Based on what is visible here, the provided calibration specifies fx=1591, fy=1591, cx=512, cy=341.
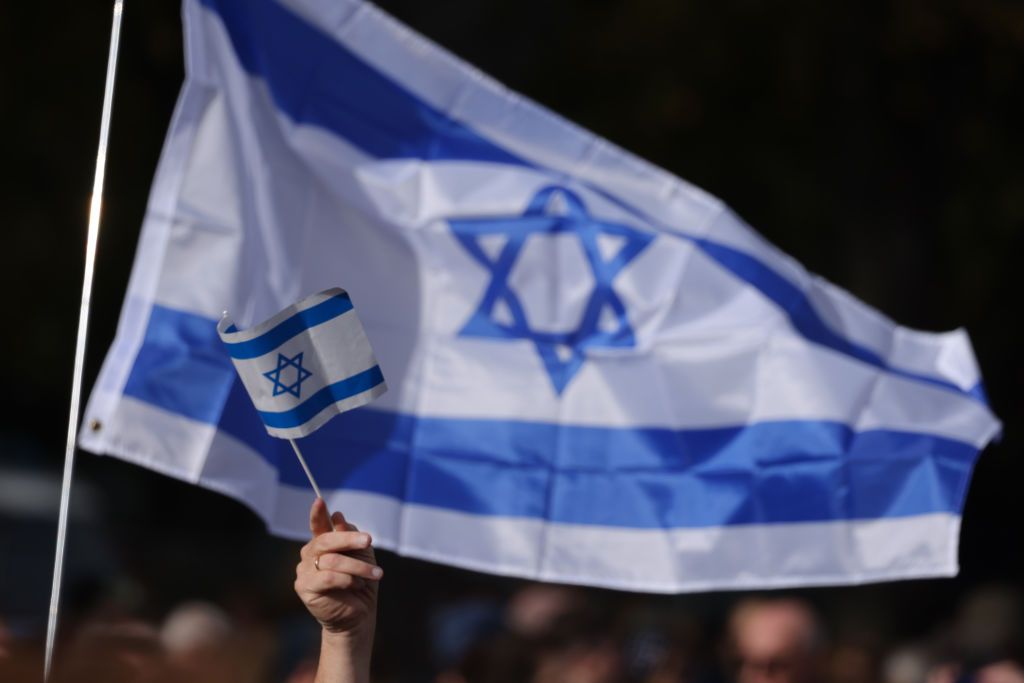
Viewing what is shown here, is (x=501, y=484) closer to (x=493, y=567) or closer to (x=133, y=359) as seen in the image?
(x=493, y=567)

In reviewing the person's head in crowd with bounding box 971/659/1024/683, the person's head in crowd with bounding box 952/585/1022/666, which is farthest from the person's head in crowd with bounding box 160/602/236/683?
the person's head in crowd with bounding box 952/585/1022/666

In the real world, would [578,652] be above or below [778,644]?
below

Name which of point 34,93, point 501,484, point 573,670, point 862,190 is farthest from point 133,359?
point 34,93

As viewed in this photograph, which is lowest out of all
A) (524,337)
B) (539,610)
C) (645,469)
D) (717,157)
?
(539,610)

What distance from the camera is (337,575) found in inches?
112

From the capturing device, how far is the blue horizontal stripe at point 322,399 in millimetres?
3102

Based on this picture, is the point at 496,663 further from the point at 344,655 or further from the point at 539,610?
the point at 344,655

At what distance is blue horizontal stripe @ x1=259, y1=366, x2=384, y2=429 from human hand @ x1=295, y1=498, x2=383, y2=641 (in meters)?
0.26

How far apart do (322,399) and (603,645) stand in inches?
123

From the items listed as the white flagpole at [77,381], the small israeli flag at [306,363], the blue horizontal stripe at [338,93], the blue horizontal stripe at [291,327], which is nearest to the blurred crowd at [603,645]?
the white flagpole at [77,381]

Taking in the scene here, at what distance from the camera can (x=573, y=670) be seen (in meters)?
5.74

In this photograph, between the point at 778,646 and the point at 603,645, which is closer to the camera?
the point at 778,646

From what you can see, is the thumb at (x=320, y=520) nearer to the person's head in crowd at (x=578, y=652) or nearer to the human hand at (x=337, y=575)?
the human hand at (x=337, y=575)

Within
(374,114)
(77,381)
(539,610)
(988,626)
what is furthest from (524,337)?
(988,626)
